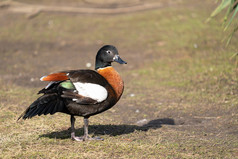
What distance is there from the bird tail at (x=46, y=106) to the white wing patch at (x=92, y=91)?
10.6 inches

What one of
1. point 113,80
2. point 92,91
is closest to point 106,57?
point 113,80

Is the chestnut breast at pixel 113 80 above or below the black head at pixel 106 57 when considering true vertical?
below

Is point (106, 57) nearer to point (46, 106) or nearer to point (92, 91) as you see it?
point (92, 91)

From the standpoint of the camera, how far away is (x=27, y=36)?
43.3ft

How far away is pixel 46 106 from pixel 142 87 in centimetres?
456

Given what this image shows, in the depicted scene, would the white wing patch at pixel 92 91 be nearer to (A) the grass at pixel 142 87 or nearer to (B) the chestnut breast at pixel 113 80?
(B) the chestnut breast at pixel 113 80

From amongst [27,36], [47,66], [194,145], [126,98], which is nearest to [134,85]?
[126,98]

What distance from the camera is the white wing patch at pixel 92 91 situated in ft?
15.1

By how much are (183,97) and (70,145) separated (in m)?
3.73

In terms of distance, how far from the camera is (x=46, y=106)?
4.46 meters

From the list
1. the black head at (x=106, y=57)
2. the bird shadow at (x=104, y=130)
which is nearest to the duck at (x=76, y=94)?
the black head at (x=106, y=57)

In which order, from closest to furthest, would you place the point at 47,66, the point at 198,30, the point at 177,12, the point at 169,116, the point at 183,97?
the point at 169,116 → the point at 183,97 → the point at 47,66 → the point at 198,30 → the point at 177,12

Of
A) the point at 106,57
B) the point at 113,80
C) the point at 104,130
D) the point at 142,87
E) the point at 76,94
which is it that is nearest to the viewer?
the point at 76,94

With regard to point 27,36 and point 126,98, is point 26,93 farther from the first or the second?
point 27,36
